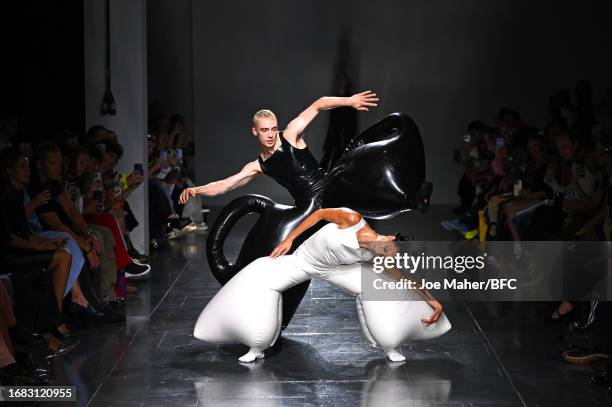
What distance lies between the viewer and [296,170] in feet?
19.0

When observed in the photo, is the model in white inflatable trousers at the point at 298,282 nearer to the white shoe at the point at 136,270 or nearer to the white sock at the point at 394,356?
the white sock at the point at 394,356

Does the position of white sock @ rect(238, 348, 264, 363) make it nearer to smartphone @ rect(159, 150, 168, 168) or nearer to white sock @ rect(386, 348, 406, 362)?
white sock @ rect(386, 348, 406, 362)

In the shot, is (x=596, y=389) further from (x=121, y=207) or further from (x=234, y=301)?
(x=121, y=207)

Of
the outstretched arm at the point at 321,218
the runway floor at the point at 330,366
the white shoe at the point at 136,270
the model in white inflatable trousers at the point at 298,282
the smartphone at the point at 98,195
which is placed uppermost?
the outstretched arm at the point at 321,218

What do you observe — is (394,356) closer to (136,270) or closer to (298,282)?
(298,282)

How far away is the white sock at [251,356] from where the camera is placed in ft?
18.3

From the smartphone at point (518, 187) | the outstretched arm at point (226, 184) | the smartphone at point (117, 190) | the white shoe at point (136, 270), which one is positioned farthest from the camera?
the smartphone at point (518, 187)

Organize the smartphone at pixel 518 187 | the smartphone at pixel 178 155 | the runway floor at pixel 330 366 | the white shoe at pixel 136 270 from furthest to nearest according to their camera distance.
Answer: the smartphone at pixel 178 155 → the smartphone at pixel 518 187 → the white shoe at pixel 136 270 → the runway floor at pixel 330 366

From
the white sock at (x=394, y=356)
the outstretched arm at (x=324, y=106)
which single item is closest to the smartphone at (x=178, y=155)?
the outstretched arm at (x=324, y=106)

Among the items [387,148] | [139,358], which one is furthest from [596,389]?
[139,358]

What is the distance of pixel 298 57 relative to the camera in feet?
43.0

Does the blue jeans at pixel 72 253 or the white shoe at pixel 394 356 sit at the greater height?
the blue jeans at pixel 72 253

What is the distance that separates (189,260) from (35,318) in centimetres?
310

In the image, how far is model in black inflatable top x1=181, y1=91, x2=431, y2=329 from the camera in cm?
573
